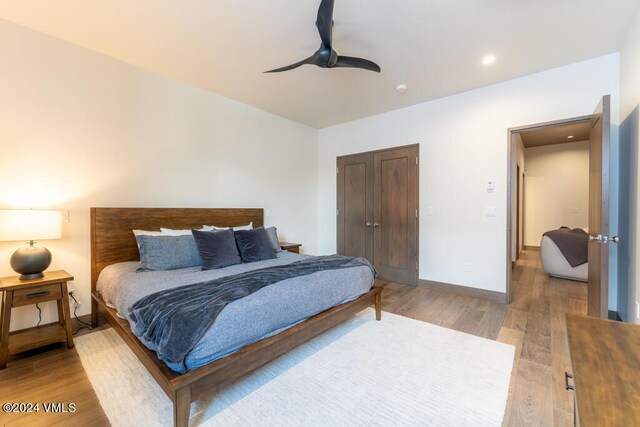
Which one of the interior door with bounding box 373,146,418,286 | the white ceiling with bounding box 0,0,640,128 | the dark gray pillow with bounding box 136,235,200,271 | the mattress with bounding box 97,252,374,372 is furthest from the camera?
the interior door with bounding box 373,146,418,286

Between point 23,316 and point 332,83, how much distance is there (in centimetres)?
393

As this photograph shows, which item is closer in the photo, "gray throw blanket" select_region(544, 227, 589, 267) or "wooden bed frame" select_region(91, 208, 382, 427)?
"wooden bed frame" select_region(91, 208, 382, 427)

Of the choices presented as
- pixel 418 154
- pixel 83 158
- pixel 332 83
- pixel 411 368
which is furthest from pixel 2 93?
pixel 418 154

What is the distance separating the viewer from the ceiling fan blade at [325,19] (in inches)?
71.7

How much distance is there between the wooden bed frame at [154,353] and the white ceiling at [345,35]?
1.67 m

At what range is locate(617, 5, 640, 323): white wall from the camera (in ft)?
7.38

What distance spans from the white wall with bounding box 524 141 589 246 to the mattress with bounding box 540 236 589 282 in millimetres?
2817

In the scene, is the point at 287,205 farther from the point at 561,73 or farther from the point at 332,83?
the point at 561,73

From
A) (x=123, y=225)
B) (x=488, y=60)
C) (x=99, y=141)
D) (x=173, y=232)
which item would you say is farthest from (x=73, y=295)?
(x=488, y=60)

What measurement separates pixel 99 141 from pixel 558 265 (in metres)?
6.54

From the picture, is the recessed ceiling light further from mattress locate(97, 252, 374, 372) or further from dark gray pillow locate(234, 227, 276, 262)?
dark gray pillow locate(234, 227, 276, 262)

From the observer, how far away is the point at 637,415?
62 cm

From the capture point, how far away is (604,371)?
794mm

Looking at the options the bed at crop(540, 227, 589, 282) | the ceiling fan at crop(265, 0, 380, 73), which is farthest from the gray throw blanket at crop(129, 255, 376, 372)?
the bed at crop(540, 227, 589, 282)
